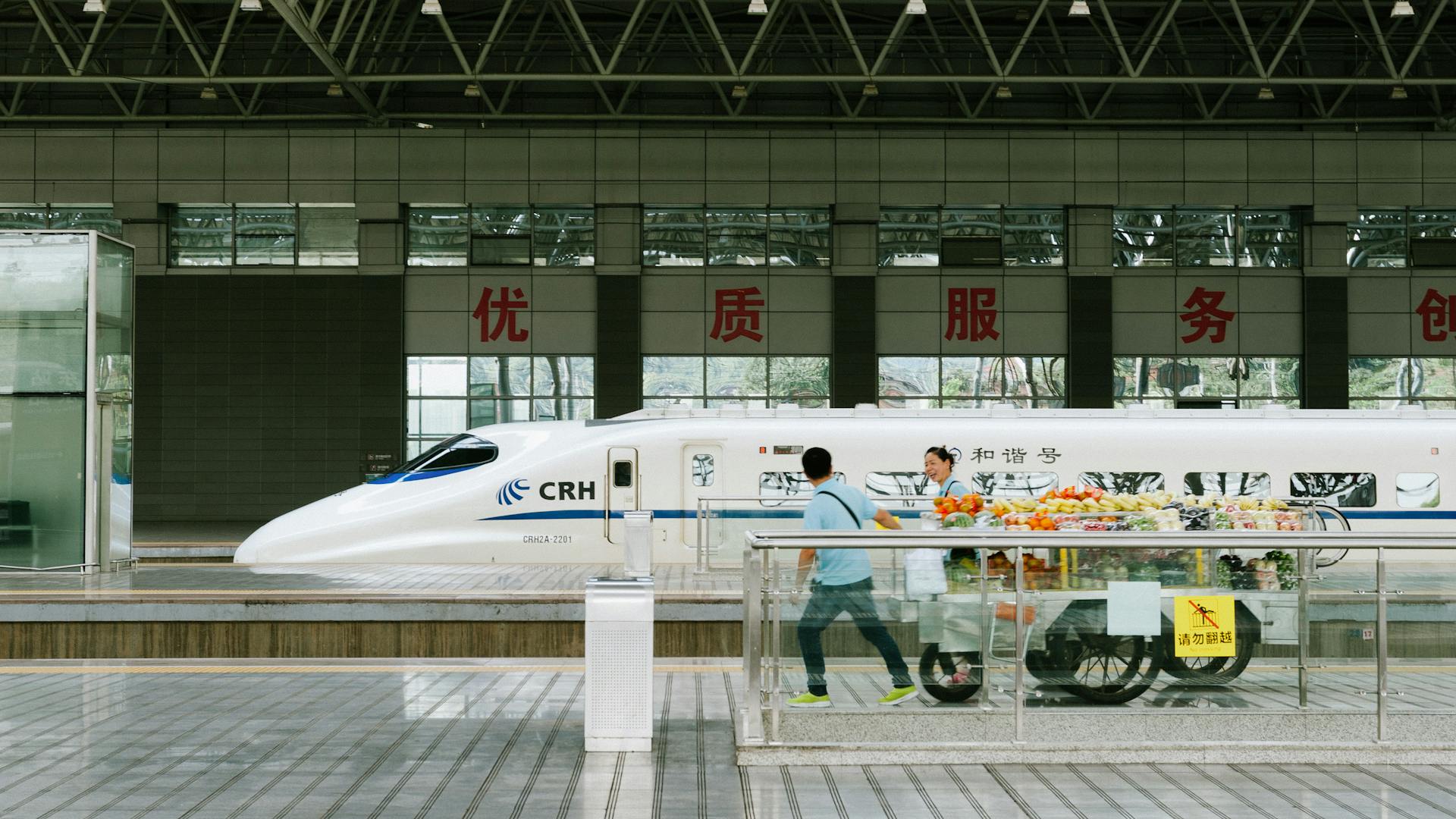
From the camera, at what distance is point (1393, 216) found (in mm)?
28469

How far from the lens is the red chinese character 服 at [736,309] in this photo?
2795cm

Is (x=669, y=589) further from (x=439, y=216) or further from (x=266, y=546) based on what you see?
(x=439, y=216)

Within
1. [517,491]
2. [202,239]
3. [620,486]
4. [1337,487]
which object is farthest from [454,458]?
[202,239]

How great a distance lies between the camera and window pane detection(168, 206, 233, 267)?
92.8 ft

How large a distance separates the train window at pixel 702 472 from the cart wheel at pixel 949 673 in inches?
376

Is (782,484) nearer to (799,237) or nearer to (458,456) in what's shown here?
(458,456)

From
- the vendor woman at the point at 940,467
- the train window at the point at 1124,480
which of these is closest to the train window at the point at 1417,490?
the train window at the point at 1124,480

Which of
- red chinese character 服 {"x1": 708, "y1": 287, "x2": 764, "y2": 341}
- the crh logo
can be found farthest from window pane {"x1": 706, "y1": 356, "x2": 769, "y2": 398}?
the crh logo

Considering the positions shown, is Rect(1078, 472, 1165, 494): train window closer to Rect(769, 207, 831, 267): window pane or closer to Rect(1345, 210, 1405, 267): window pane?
Rect(769, 207, 831, 267): window pane

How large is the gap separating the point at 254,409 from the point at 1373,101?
25400 millimetres

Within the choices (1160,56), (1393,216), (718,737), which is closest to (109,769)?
(718,737)

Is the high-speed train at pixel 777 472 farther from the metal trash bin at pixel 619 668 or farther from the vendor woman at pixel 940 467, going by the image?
the metal trash bin at pixel 619 668

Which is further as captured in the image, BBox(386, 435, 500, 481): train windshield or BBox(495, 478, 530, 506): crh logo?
BBox(386, 435, 500, 481): train windshield

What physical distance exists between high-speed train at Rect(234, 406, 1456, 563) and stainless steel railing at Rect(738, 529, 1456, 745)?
922 cm
